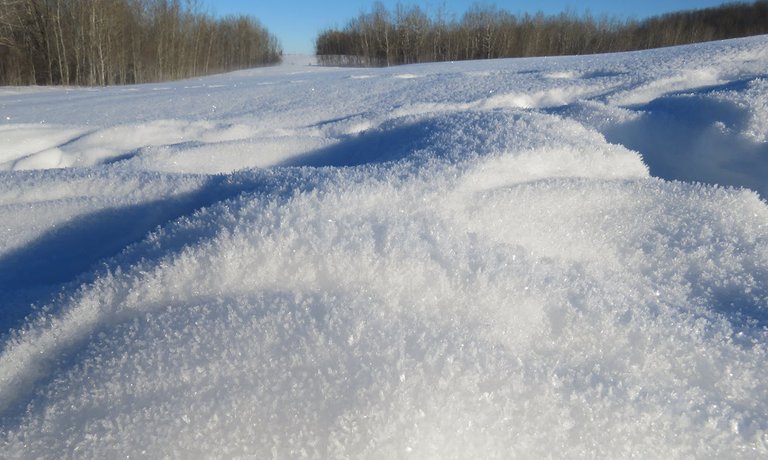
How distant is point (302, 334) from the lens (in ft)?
1.57

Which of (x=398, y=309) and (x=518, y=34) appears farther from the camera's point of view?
(x=518, y=34)

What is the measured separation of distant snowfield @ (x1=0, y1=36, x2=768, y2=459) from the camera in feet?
1.35

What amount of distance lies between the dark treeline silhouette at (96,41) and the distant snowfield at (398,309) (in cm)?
1320

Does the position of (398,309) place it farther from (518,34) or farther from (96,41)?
(518,34)

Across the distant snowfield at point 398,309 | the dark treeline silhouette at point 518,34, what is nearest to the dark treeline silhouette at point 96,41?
the dark treeline silhouette at point 518,34

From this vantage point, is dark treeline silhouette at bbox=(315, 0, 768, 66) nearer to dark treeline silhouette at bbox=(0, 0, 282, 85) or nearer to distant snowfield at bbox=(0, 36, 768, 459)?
dark treeline silhouette at bbox=(0, 0, 282, 85)

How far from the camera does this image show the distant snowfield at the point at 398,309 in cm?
41

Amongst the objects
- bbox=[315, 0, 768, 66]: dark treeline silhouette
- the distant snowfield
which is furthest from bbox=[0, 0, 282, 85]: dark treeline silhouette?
the distant snowfield

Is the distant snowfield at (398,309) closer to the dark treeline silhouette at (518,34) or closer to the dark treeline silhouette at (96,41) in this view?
the dark treeline silhouette at (96,41)

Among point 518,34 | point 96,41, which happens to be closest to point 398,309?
point 96,41

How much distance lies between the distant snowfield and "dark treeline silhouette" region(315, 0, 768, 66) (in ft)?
62.4

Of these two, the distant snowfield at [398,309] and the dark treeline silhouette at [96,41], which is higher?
the dark treeline silhouette at [96,41]

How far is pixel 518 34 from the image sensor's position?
62.1 feet

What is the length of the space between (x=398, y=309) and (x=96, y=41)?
14.9 m
